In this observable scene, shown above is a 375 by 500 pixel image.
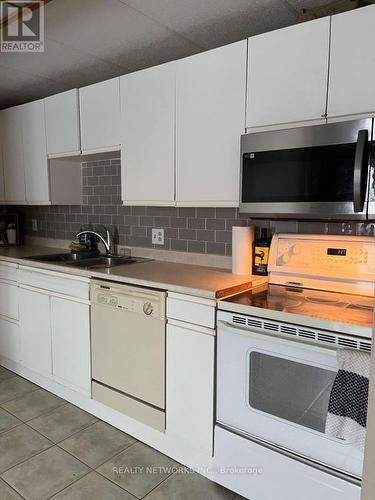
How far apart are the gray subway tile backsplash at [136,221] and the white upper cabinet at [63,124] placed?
0.32 meters

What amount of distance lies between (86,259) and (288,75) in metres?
1.89

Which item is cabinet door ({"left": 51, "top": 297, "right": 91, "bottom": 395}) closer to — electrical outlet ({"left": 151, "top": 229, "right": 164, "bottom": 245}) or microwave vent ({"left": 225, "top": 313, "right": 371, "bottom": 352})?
electrical outlet ({"left": 151, "top": 229, "right": 164, "bottom": 245})

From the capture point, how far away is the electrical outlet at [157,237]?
2.71 meters

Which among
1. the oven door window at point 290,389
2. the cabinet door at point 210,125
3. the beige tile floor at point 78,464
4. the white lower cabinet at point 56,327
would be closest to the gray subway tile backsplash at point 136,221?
the cabinet door at point 210,125

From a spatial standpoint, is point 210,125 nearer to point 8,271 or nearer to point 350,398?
point 350,398

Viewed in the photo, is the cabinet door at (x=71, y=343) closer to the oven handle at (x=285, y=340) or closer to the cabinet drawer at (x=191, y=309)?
the cabinet drawer at (x=191, y=309)

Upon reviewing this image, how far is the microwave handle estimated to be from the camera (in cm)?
144

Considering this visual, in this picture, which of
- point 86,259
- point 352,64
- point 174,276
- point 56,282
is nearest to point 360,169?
point 352,64

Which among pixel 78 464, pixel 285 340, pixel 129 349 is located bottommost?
pixel 78 464

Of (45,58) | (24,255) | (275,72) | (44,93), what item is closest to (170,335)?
(275,72)

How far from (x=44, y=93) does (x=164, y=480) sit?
3063 mm

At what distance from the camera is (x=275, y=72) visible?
5.79 feet

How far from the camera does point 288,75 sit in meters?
1.73

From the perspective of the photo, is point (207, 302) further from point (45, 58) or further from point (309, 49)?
point (45, 58)
